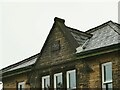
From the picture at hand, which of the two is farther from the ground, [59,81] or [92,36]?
[92,36]

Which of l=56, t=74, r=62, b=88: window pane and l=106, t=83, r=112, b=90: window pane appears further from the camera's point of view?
l=56, t=74, r=62, b=88: window pane

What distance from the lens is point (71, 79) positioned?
22.7 m

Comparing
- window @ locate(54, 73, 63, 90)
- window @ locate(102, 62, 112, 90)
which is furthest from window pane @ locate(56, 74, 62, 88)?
window @ locate(102, 62, 112, 90)

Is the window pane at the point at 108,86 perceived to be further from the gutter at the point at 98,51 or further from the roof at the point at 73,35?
the roof at the point at 73,35

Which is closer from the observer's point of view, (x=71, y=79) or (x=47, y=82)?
(x=71, y=79)

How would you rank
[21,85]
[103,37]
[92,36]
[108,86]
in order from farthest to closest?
[21,85]
[92,36]
[103,37]
[108,86]

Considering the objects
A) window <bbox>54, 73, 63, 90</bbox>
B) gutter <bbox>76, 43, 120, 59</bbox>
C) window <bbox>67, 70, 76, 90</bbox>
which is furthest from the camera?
window <bbox>54, 73, 63, 90</bbox>

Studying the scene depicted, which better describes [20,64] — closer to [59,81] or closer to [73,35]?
[59,81]

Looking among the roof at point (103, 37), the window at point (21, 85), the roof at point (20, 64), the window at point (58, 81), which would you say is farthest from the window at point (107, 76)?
the window at point (21, 85)

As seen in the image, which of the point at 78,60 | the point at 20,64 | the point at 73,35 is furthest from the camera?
the point at 20,64

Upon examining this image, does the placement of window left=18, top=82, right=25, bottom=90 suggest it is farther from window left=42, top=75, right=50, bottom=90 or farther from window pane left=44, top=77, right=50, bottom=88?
window pane left=44, top=77, right=50, bottom=88

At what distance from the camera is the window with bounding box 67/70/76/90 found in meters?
22.5

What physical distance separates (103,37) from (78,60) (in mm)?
2047

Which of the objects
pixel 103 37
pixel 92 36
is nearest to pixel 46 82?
pixel 92 36
